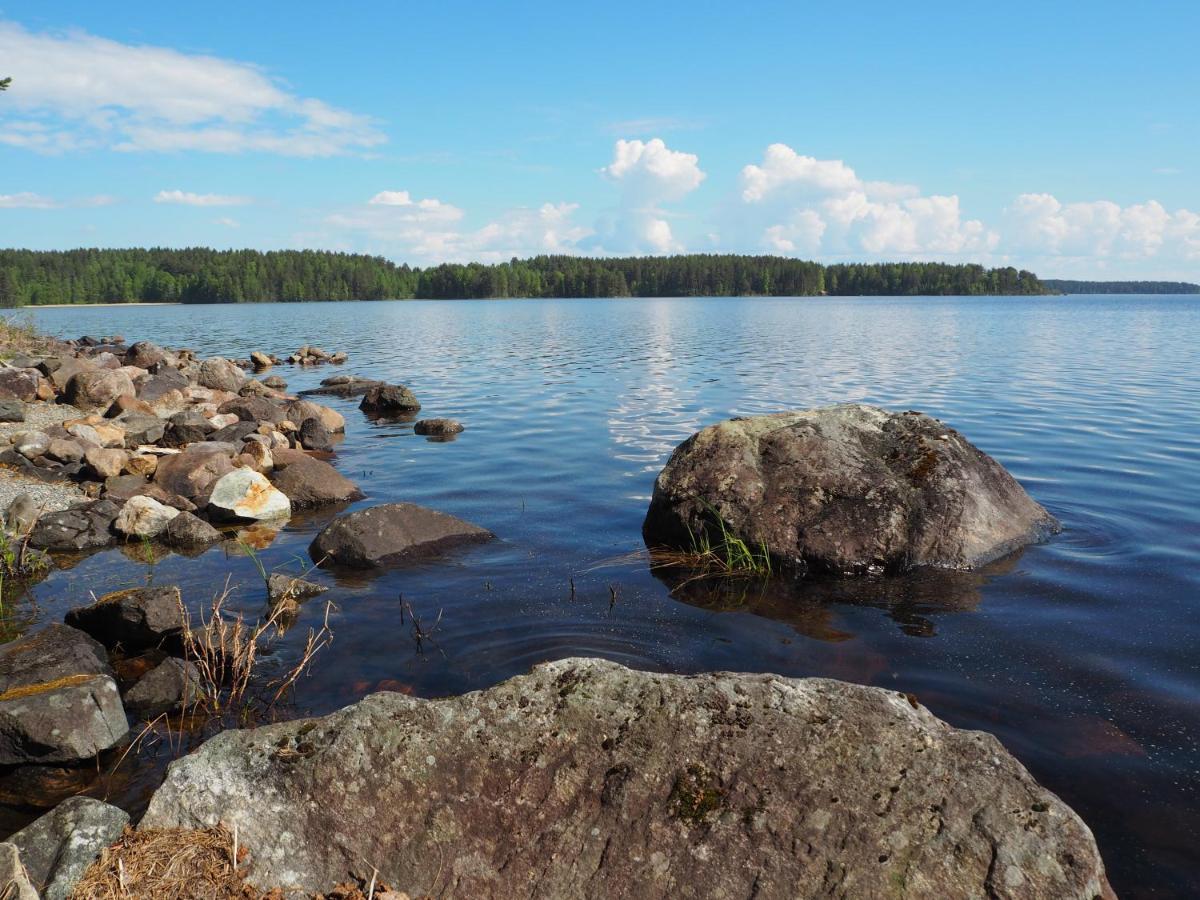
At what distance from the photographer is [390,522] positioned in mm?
11539

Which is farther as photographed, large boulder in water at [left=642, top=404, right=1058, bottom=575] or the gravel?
the gravel

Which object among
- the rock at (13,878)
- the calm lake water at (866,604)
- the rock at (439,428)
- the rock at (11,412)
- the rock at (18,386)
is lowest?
the calm lake water at (866,604)

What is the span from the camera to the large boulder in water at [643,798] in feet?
12.8

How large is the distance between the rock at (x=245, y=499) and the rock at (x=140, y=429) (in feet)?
Answer: 19.7

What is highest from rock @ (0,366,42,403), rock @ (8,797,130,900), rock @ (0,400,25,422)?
rock @ (0,366,42,403)

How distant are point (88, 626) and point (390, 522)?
3959 millimetres

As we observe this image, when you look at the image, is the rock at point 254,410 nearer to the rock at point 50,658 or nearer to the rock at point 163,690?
the rock at point 50,658

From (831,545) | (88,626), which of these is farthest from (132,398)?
(831,545)

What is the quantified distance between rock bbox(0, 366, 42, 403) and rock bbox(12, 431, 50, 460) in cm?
745

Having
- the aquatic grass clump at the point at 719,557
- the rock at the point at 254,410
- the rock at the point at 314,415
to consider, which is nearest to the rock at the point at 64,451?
the rock at the point at 254,410

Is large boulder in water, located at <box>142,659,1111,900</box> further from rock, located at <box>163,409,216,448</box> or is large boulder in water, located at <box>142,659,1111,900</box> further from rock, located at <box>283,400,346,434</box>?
rock, located at <box>283,400,346,434</box>

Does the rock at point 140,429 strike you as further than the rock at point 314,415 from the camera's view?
No

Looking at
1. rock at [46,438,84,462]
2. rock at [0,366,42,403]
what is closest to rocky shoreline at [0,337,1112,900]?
rock at [46,438,84,462]

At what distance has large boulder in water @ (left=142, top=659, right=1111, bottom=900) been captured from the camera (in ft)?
12.8
